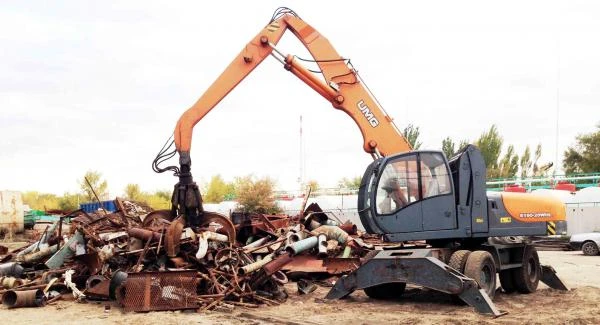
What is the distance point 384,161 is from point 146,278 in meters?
4.22

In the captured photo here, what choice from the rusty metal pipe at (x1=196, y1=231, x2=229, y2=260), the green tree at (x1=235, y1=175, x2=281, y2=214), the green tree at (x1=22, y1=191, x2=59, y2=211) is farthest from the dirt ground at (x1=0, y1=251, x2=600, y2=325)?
the green tree at (x1=22, y1=191, x2=59, y2=211)

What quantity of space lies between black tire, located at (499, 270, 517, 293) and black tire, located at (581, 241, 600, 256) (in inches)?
474

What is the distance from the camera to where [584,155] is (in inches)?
1929

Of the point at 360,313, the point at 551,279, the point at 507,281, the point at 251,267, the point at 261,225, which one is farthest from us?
the point at 261,225

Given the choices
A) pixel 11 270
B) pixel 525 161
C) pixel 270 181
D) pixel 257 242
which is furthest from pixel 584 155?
pixel 11 270

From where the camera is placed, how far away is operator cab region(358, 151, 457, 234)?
10.8 m

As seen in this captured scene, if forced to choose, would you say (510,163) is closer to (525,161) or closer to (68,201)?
(525,161)

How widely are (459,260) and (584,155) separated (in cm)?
4266

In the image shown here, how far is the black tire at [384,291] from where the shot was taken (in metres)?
11.3

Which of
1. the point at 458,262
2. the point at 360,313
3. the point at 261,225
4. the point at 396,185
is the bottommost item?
the point at 360,313

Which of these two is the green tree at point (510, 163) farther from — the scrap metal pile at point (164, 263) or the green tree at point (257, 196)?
the scrap metal pile at point (164, 263)

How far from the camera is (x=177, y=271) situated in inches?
404

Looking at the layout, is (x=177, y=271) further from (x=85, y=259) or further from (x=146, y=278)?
(x=85, y=259)

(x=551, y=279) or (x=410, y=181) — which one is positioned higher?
(x=410, y=181)
